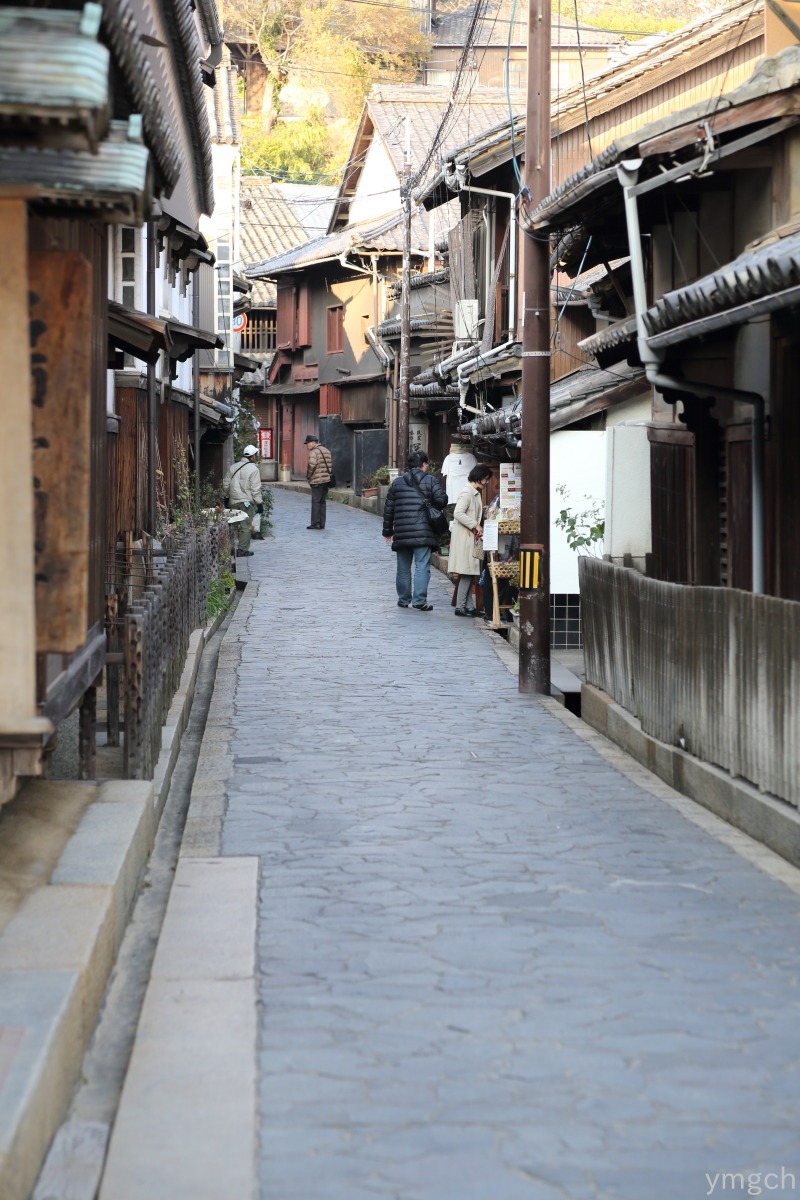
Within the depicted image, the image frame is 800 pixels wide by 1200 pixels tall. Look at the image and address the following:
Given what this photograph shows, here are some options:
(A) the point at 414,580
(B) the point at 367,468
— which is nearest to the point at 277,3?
(B) the point at 367,468

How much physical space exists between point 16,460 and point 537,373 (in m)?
10.6

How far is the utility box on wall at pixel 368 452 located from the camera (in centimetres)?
4706

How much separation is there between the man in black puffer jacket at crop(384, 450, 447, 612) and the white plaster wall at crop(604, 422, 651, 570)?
223 inches

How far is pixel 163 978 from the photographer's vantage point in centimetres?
632

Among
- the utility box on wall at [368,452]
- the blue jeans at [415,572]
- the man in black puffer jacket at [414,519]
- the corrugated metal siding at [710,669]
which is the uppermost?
the utility box on wall at [368,452]

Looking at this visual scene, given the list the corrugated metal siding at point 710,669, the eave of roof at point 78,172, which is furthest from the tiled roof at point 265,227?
the eave of roof at point 78,172

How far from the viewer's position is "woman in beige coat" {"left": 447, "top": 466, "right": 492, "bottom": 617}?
2097cm

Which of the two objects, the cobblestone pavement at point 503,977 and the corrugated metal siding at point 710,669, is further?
the corrugated metal siding at point 710,669

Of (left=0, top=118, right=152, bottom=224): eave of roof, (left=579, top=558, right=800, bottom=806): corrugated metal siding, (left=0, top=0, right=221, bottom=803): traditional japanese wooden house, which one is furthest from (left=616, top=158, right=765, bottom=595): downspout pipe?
(left=0, top=118, right=152, bottom=224): eave of roof

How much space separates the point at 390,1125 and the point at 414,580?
1737 centimetres

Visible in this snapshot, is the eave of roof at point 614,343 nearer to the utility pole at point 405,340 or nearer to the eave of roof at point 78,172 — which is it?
the eave of roof at point 78,172

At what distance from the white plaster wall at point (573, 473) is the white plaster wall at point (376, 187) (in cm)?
2861

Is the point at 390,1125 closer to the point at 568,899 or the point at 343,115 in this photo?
the point at 568,899

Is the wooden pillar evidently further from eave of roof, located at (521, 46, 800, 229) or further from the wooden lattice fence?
eave of roof, located at (521, 46, 800, 229)
